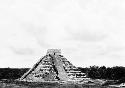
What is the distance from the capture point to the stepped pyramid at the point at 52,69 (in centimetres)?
6794

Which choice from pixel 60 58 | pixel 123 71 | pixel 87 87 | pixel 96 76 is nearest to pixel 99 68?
pixel 96 76

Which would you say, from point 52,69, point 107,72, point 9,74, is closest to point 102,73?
point 107,72

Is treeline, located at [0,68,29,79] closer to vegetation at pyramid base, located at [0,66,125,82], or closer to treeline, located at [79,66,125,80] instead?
vegetation at pyramid base, located at [0,66,125,82]

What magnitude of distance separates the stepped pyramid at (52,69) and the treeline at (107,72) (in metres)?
17.5

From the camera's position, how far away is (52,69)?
2785 inches

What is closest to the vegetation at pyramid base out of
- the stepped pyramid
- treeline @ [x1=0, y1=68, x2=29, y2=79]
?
treeline @ [x1=0, y1=68, x2=29, y2=79]

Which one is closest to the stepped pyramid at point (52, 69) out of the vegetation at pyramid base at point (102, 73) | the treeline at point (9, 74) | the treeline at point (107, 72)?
the vegetation at pyramid base at point (102, 73)

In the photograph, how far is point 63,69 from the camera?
6831 centimetres

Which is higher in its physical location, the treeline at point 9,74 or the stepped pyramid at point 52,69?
the treeline at point 9,74

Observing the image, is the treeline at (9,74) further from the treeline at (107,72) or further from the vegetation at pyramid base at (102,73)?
the treeline at (107,72)

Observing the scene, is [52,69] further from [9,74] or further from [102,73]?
[9,74]

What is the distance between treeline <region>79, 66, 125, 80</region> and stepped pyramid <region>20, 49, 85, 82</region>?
57.5 feet

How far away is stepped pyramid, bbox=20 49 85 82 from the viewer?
67.9 metres

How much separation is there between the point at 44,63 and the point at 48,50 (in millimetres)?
2757
